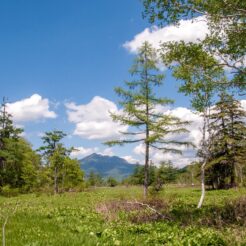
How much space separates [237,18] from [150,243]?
791 centimetres

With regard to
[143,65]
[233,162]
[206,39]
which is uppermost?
[143,65]

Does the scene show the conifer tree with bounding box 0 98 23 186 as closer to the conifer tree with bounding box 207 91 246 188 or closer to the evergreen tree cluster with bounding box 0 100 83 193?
the evergreen tree cluster with bounding box 0 100 83 193

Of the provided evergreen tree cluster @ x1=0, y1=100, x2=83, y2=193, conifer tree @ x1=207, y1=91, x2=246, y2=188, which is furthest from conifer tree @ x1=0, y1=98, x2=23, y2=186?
conifer tree @ x1=207, y1=91, x2=246, y2=188

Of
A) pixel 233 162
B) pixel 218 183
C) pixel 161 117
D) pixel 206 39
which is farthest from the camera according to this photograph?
pixel 218 183

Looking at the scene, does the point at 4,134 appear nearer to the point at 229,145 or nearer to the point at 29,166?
the point at 29,166

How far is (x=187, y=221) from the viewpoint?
12.1m

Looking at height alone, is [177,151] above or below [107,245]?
above

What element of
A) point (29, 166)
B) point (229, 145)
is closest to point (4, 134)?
point (29, 166)

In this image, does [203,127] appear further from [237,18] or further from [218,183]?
[218,183]

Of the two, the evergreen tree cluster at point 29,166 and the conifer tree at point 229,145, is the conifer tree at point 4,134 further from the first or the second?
the conifer tree at point 229,145

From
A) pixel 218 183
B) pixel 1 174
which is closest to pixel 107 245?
pixel 218 183

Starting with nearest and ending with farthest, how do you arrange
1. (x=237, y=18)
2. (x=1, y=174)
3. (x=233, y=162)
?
(x=237, y=18)
(x=233, y=162)
(x=1, y=174)

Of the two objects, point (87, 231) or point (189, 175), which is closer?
point (87, 231)

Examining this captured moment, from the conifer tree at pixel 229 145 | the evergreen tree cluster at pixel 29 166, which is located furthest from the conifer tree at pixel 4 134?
the conifer tree at pixel 229 145
